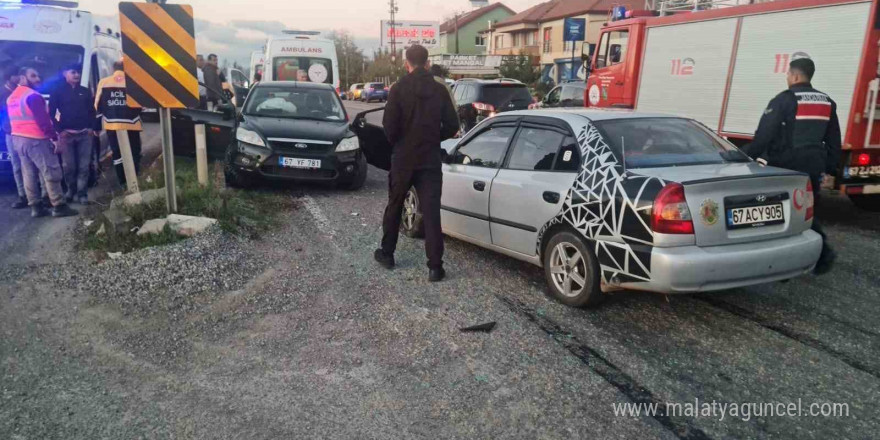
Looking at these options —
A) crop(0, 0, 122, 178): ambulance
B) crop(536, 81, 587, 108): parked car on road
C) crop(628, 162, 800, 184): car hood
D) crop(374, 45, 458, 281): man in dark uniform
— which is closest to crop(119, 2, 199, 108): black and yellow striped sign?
crop(374, 45, 458, 281): man in dark uniform

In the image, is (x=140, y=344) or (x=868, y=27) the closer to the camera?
(x=140, y=344)

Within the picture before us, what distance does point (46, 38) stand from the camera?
967 cm

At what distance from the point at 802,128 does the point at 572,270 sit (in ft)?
8.10

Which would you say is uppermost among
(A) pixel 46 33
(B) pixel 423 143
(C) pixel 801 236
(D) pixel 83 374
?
(A) pixel 46 33

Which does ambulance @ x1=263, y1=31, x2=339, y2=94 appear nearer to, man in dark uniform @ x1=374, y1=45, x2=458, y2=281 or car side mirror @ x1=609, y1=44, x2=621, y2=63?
car side mirror @ x1=609, y1=44, x2=621, y2=63

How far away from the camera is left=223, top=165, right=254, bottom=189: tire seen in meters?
8.69

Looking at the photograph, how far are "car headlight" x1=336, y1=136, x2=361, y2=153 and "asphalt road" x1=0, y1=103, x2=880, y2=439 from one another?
11.2ft

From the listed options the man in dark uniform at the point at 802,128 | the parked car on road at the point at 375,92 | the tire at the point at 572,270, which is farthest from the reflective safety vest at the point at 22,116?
the parked car on road at the point at 375,92

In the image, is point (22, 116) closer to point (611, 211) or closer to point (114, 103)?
point (114, 103)

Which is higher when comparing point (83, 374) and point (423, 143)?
point (423, 143)

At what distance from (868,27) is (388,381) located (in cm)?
701

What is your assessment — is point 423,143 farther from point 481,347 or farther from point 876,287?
point 876,287

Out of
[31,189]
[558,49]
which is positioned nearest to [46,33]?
[31,189]

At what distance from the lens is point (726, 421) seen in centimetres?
324
